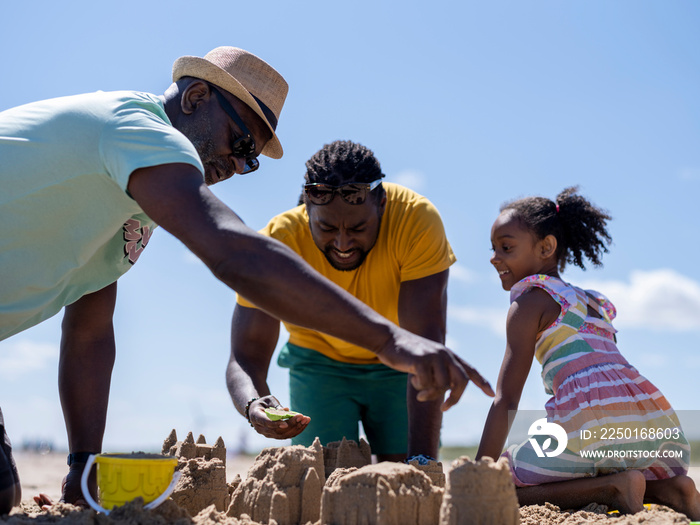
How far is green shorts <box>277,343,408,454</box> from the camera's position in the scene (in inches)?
198

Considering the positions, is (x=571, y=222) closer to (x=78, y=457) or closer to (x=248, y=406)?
(x=248, y=406)

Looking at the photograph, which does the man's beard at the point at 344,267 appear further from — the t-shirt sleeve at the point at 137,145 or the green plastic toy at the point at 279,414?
the t-shirt sleeve at the point at 137,145

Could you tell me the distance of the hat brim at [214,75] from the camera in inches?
132

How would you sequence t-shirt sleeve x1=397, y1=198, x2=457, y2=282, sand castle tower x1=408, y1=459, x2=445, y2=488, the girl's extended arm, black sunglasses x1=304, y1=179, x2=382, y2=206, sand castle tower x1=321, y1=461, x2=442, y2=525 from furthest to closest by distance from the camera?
t-shirt sleeve x1=397, y1=198, x2=457, y2=282
black sunglasses x1=304, y1=179, x2=382, y2=206
the girl's extended arm
sand castle tower x1=408, y1=459, x2=445, y2=488
sand castle tower x1=321, y1=461, x2=442, y2=525

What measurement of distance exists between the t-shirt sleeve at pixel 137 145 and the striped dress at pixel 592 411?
97.1 inches

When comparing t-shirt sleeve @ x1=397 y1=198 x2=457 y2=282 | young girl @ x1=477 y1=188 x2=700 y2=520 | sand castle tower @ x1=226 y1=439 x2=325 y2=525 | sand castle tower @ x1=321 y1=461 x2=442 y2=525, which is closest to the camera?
sand castle tower @ x1=321 y1=461 x2=442 y2=525

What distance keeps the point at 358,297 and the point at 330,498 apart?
91.2 inches

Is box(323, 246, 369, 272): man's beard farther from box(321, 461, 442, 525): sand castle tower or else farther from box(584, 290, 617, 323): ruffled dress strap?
box(321, 461, 442, 525): sand castle tower

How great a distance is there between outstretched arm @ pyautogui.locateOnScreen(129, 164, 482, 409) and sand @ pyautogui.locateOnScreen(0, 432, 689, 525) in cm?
42

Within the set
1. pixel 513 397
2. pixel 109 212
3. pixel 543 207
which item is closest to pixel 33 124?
pixel 109 212

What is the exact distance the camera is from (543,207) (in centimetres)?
458

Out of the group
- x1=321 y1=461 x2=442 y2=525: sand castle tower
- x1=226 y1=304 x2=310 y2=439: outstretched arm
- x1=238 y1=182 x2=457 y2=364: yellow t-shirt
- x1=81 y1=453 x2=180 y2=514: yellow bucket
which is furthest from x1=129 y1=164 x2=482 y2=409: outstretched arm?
x1=238 y1=182 x2=457 y2=364: yellow t-shirt

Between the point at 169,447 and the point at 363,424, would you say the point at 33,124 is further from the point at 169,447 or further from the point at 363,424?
the point at 363,424

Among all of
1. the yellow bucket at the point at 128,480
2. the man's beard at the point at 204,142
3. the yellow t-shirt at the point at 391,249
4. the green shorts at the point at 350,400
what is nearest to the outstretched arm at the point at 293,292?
the yellow bucket at the point at 128,480
